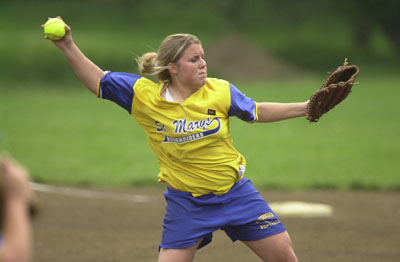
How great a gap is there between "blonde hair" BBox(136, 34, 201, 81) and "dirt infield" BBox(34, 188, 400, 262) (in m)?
2.37

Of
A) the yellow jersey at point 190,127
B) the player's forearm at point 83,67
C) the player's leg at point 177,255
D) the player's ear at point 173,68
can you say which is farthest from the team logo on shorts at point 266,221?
the player's forearm at point 83,67

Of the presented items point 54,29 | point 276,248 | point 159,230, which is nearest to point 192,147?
point 276,248

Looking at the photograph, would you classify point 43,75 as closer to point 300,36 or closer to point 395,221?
point 300,36

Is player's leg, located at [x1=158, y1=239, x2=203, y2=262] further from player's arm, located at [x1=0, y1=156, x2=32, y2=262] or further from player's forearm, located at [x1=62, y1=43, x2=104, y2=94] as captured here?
player's arm, located at [x1=0, y1=156, x2=32, y2=262]

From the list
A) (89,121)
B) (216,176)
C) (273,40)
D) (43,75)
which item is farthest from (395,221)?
(273,40)

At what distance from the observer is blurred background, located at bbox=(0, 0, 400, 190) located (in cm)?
1159

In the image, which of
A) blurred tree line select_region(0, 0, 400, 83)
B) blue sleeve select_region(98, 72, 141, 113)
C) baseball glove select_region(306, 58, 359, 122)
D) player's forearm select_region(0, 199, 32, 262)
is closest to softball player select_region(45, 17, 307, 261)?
blue sleeve select_region(98, 72, 141, 113)

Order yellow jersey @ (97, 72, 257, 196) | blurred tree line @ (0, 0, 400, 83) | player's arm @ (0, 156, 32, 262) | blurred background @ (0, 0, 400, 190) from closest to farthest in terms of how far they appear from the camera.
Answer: player's arm @ (0, 156, 32, 262) → yellow jersey @ (97, 72, 257, 196) → blurred background @ (0, 0, 400, 190) → blurred tree line @ (0, 0, 400, 83)

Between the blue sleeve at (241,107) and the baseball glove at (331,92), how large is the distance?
38cm

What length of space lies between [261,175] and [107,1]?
37.1m

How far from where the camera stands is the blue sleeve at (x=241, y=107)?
166 inches

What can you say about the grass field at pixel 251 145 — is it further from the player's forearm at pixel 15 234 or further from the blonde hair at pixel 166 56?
the player's forearm at pixel 15 234

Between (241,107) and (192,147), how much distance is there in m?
0.45

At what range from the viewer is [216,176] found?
4.14 meters
